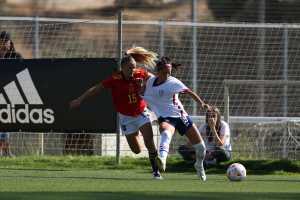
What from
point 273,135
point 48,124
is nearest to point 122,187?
point 48,124

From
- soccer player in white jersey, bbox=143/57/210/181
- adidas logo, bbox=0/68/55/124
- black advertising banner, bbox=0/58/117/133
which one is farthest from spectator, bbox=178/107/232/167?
soccer player in white jersey, bbox=143/57/210/181

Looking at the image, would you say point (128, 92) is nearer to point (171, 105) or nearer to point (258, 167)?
point (171, 105)

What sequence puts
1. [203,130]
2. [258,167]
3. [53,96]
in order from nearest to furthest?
[258,167] → [53,96] → [203,130]

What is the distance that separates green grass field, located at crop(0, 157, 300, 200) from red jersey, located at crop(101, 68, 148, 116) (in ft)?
3.23

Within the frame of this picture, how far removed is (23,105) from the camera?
773 inches

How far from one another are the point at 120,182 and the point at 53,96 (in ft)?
15.7

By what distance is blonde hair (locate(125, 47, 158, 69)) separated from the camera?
709 inches

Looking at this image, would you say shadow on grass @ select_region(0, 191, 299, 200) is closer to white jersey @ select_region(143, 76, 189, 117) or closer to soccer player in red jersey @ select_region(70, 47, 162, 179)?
white jersey @ select_region(143, 76, 189, 117)

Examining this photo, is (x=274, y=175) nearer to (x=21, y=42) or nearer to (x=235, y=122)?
(x=235, y=122)

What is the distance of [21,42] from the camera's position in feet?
78.5

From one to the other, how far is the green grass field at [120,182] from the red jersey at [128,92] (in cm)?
98

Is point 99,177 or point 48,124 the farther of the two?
point 48,124

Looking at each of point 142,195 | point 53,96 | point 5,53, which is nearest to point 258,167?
point 53,96

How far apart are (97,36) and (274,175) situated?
34.2 ft
